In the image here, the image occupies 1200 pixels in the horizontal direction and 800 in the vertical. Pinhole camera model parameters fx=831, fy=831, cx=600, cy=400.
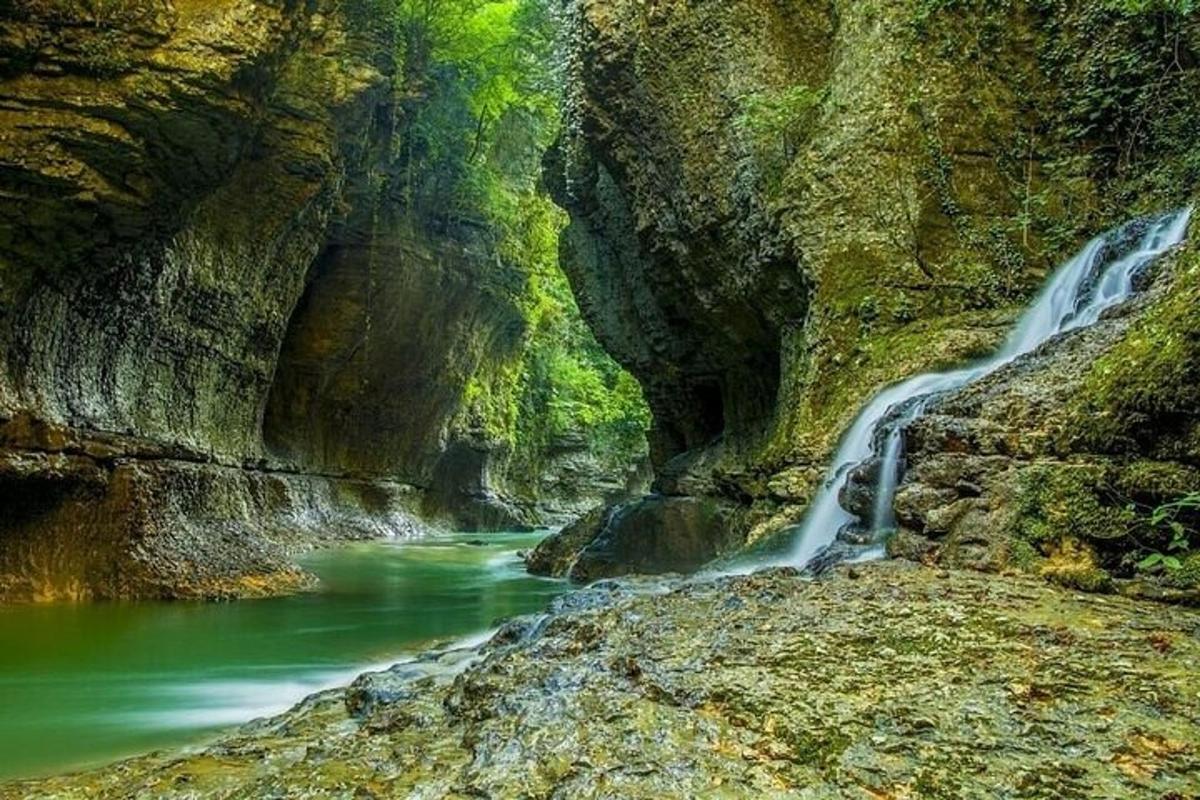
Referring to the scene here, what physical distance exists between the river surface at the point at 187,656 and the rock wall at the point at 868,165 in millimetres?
3045

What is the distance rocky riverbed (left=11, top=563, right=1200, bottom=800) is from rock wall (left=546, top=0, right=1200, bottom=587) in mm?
4500

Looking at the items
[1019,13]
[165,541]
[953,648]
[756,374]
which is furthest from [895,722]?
[756,374]

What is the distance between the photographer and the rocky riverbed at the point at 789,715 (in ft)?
6.97

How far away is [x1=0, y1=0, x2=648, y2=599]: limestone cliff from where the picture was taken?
8.31m

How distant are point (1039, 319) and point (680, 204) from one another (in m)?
5.85

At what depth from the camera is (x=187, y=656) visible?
6.74 m

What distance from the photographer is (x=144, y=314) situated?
11.4 m

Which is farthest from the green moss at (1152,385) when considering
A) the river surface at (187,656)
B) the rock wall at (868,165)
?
the river surface at (187,656)

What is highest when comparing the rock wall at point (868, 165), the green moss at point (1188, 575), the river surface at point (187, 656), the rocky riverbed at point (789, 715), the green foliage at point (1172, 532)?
the rock wall at point (868, 165)

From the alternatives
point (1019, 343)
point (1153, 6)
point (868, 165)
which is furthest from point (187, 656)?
point (1153, 6)

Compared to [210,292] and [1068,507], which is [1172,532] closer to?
[1068,507]

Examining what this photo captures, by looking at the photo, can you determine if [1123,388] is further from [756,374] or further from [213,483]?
[213,483]

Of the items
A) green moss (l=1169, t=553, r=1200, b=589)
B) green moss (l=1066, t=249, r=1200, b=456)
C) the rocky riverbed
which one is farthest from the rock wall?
the rocky riverbed

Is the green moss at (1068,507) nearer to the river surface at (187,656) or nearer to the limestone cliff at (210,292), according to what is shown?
the river surface at (187,656)
